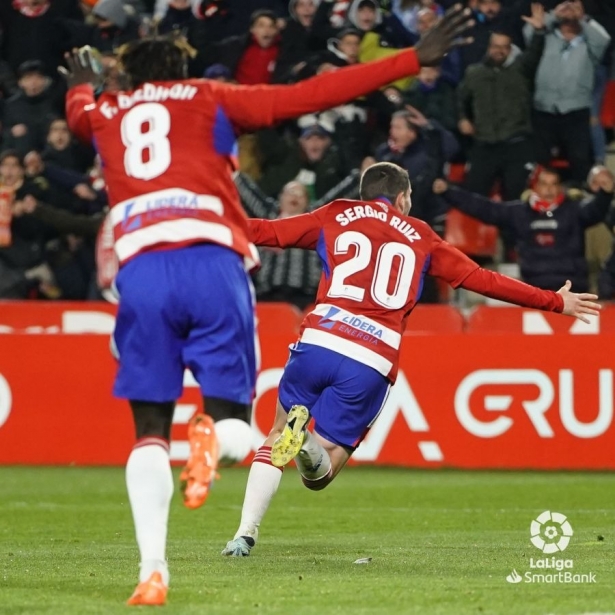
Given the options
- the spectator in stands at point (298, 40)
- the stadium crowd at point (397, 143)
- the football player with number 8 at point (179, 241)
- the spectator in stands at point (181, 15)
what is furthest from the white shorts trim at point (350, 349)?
the spectator in stands at point (181, 15)

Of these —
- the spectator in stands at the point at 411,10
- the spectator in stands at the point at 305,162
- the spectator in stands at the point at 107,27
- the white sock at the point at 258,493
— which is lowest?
the spectator in stands at the point at 305,162

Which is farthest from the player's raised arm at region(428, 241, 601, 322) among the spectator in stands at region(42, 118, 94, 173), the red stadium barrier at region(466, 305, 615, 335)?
the spectator in stands at region(42, 118, 94, 173)

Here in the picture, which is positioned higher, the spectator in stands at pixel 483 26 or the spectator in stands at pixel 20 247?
the spectator in stands at pixel 483 26

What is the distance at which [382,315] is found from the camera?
7.72 m

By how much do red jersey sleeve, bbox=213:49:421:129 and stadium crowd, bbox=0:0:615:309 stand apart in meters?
8.57

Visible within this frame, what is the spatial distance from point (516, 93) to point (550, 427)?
13.0ft

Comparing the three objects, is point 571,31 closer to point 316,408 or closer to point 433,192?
point 433,192

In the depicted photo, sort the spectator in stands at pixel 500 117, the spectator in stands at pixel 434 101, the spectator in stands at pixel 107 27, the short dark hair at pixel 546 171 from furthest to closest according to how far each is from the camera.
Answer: the spectator in stands at pixel 107 27 < the spectator in stands at pixel 434 101 < the spectator in stands at pixel 500 117 < the short dark hair at pixel 546 171

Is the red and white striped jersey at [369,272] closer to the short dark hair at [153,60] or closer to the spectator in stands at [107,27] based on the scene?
the short dark hair at [153,60]

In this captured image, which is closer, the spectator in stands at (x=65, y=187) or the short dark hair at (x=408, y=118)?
the short dark hair at (x=408, y=118)

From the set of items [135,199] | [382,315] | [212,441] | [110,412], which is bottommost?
[110,412]

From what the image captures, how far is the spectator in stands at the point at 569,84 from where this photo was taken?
1532 cm

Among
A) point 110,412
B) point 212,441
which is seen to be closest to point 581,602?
point 212,441

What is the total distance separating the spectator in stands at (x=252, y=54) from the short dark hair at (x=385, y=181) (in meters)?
8.59
